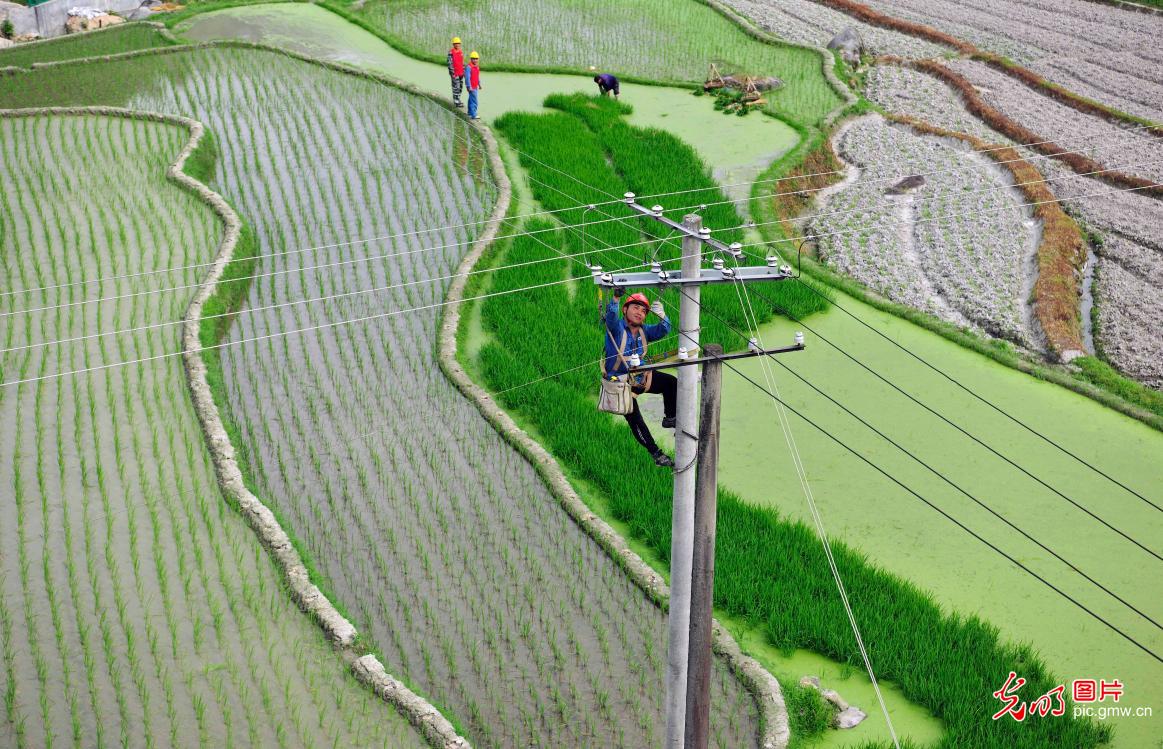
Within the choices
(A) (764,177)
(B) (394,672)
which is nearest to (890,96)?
(A) (764,177)

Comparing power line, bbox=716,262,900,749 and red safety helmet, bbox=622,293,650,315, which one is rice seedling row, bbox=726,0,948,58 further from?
red safety helmet, bbox=622,293,650,315

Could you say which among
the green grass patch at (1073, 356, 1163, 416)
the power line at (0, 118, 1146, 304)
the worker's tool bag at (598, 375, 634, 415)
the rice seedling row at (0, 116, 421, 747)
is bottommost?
the green grass patch at (1073, 356, 1163, 416)

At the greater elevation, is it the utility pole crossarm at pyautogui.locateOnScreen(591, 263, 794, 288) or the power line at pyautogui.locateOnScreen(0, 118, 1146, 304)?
the utility pole crossarm at pyautogui.locateOnScreen(591, 263, 794, 288)

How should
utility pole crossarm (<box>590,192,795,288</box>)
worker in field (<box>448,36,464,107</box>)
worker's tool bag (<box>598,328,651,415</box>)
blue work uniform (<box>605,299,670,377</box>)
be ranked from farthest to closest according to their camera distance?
1. worker in field (<box>448,36,464,107</box>)
2. worker's tool bag (<box>598,328,651,415</box>)
3. blue work uniform (<box>605,299,670,377</box>)
4. utility pole crossarm (<box>590,192,795,288</box>)

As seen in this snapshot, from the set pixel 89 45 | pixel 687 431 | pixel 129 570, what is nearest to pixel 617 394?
pixel 687 431

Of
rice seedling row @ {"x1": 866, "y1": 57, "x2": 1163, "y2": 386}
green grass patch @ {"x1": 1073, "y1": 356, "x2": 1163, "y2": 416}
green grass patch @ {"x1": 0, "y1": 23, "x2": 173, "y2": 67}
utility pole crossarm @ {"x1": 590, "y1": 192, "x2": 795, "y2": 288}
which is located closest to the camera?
utility pole crossarm @ {"x1": 590, "y1": 192, "x2": 795, "y2": 288}

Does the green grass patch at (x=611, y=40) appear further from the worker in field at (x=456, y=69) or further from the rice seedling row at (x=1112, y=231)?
the worker in field at (x=456, y=69)

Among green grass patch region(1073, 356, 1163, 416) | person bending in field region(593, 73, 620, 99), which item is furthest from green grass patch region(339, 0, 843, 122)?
green grass patch region(1073, 356, 1163, 416)

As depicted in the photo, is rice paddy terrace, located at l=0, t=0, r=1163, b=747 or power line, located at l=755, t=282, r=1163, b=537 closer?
rice paddy terrace, located at l=0, t=0, r=1163, b=747

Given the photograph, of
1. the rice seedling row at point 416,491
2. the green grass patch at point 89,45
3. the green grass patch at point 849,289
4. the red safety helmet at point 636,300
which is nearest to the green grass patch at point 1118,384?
the green grass patch at point 849,289
